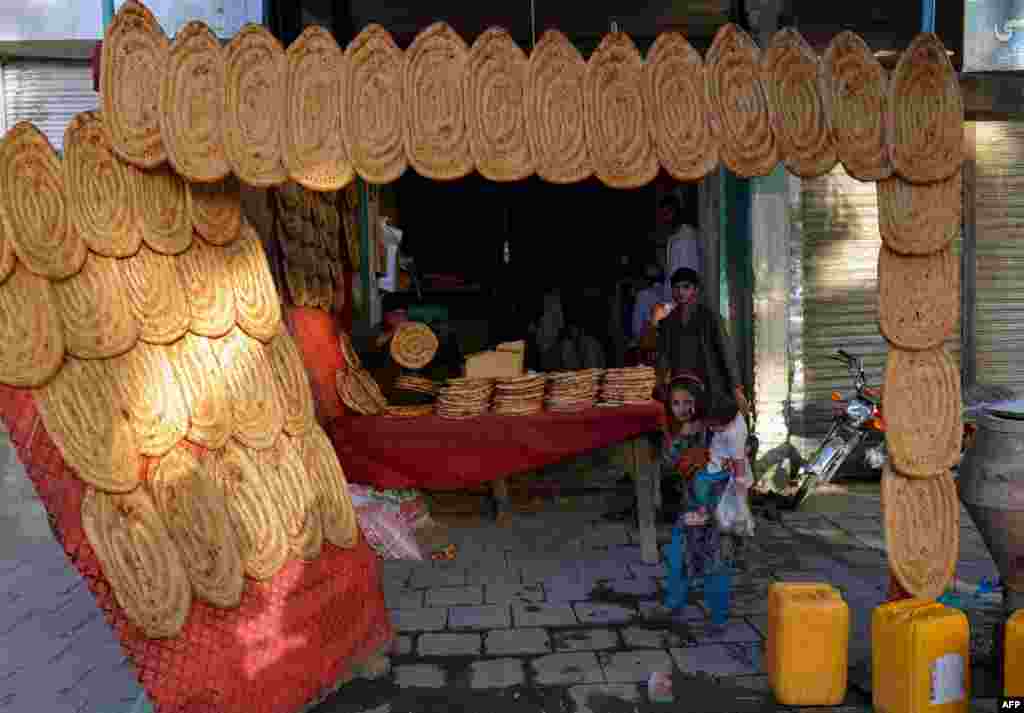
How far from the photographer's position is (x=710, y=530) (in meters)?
4.62

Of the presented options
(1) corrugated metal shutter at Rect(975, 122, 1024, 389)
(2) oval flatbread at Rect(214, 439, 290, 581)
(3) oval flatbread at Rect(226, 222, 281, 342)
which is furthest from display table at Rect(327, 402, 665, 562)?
(1) corrugated metal shutter at Rect(975, 122, 1024, 389)

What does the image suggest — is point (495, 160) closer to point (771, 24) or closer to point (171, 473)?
point (171, 473)

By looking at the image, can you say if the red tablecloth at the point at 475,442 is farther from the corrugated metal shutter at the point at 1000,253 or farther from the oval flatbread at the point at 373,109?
the corrugated metal shutter at the point at 1000,253

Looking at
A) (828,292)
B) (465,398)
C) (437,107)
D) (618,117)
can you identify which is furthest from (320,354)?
(828,292)

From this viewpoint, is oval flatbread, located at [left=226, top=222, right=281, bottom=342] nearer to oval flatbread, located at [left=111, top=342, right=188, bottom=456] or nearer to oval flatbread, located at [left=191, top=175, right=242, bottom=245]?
oval flatbread, located at [left=191, top=175, right=242, bottom=245]

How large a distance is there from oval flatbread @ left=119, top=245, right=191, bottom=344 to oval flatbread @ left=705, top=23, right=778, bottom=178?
224 centimetres

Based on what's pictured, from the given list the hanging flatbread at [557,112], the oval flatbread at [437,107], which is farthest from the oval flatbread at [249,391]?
the hanging flatbread at [557,112]

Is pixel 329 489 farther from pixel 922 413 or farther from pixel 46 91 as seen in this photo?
pixel 46 91

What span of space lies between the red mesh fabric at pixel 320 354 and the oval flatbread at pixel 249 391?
176 centimetres

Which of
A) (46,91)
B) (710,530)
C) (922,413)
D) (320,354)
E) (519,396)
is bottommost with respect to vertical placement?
(710,530)

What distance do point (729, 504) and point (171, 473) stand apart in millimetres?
2779

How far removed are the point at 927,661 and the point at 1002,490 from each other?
924 millimetres

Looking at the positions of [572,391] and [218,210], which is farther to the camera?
[572,391]

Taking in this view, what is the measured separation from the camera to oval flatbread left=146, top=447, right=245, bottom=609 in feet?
11.0
